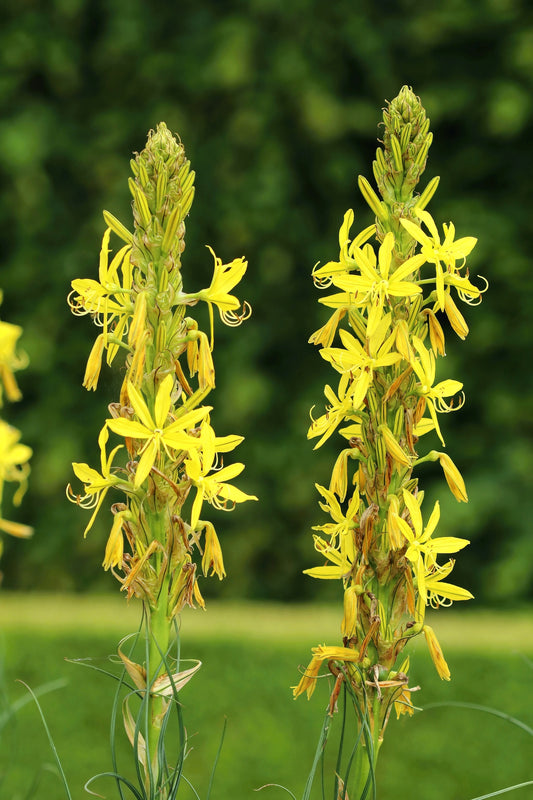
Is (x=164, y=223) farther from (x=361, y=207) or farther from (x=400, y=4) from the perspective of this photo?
(x=400, y=4)

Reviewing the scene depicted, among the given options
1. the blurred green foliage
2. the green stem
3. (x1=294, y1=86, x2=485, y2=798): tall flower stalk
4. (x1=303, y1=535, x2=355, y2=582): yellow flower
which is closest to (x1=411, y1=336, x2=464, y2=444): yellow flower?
(x1=294, y1=86, x2=485, y2=798): tall flower stalk

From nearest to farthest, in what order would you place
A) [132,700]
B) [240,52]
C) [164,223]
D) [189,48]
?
[164,223]
[132,700]
[240,52]
[189,48]

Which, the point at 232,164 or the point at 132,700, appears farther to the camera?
the point at 232,164

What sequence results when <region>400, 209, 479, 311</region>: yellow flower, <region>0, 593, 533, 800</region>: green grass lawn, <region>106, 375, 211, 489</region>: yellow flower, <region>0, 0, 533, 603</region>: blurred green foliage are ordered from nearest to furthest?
1. <region>106, 375, 211, 489</region>: yellow flower
2. <region>400, 209, 479, 311</region>: yellow flower
3. <region>0, 593, 533, 800</region>: green grass lawn
4. <region>0, 0, 533, 603</region>: blurred green foliage

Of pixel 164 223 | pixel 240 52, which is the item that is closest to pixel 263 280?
pixel 240 52

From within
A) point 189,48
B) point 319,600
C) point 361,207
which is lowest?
point 319,600

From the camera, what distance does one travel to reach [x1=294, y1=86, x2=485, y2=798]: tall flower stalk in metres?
1.58

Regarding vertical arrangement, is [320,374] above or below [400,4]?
below

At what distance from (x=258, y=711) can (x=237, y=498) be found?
2598mm

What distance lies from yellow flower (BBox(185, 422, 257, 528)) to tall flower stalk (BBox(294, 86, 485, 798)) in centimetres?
16

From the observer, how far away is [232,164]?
19.2 feet

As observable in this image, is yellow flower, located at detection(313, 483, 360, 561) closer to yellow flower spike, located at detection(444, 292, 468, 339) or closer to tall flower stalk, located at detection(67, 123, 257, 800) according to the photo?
tall flower stalk, located at detection(67, 123, 257, 800)

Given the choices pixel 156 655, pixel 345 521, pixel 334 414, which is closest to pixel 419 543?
pixel 345 521

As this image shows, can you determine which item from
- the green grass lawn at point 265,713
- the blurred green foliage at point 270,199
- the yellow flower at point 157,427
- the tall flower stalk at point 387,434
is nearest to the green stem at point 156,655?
the yellow flower at point 157,427
